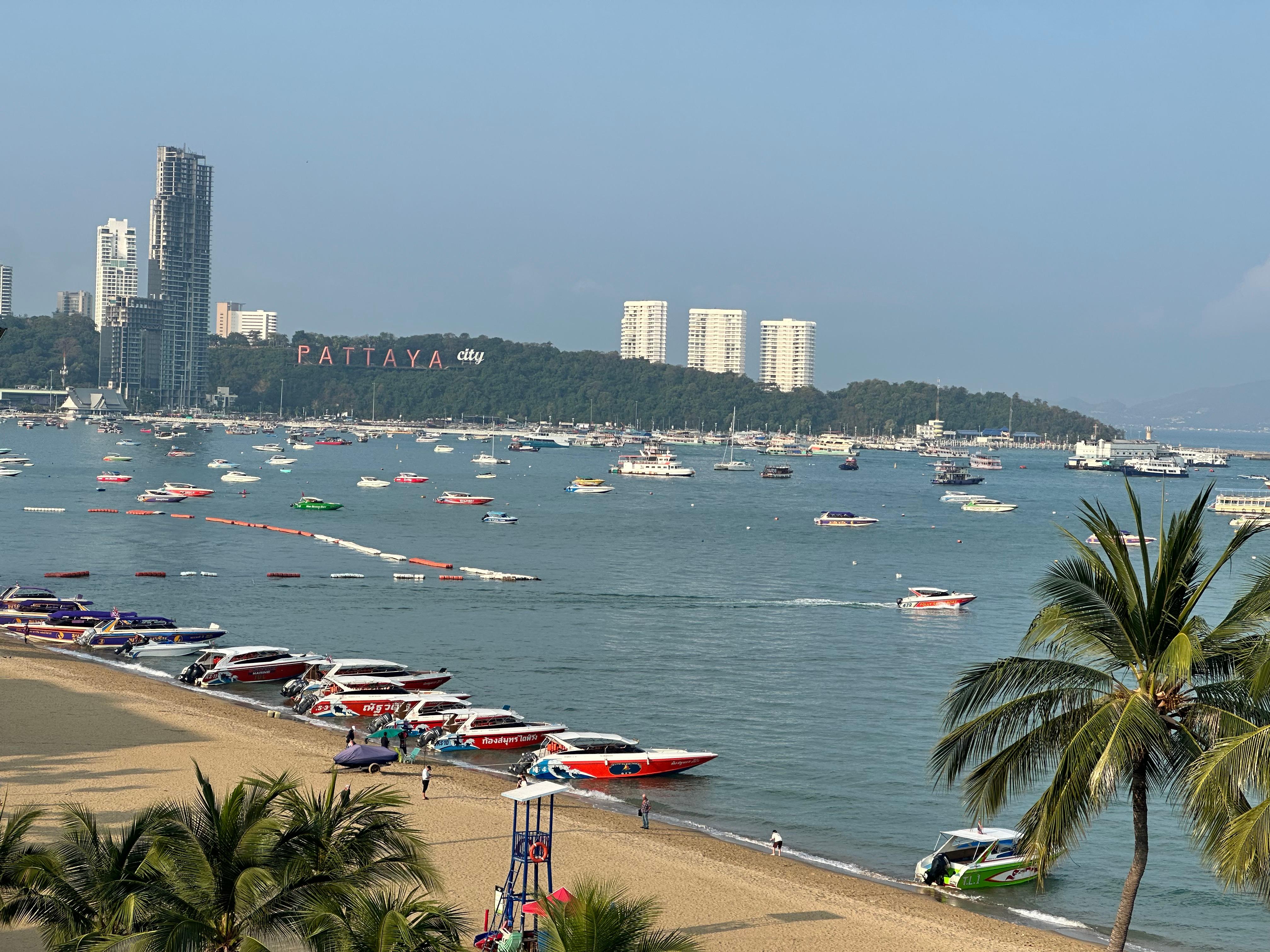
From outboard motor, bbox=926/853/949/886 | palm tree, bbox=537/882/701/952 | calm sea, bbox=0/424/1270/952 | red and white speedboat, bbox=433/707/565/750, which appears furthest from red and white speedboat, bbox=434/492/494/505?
palm tree, bbox=537/882/701/952

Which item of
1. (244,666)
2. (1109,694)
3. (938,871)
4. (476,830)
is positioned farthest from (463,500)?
(1109,694)

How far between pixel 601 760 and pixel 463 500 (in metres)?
74.8

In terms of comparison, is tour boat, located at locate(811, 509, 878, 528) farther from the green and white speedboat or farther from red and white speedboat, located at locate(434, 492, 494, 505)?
the green and white speedboat

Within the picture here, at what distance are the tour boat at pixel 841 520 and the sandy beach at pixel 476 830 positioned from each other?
66.0m

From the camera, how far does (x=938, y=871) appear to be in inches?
915

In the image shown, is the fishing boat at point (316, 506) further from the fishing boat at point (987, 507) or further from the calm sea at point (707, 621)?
the fishing boat at point (987, 507)

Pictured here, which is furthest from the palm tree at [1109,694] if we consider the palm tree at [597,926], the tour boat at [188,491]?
the tour boat at [188,491]

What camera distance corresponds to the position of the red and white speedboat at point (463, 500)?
4050 inches

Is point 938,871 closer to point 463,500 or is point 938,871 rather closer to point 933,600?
point 933,600

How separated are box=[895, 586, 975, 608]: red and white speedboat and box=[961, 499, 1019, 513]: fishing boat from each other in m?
59.1

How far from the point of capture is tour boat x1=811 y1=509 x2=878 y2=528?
3762 inches

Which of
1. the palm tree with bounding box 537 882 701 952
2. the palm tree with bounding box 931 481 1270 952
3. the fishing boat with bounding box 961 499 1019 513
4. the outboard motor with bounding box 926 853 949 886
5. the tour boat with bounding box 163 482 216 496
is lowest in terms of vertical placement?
the outboard motor with bounding box 926 853 949 886

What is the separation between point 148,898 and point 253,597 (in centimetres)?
4411

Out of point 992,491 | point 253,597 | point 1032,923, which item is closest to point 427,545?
point 253,597
